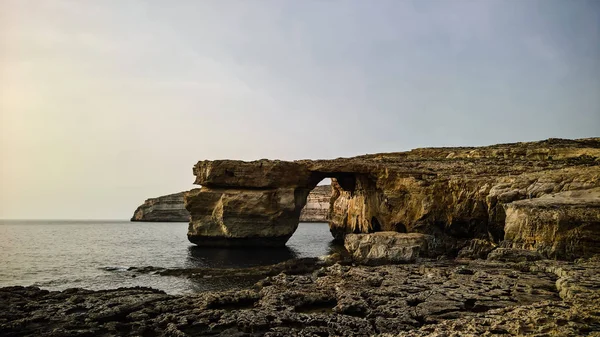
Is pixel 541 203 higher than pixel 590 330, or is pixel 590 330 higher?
pixel 541 203

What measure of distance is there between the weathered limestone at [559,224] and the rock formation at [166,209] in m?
100

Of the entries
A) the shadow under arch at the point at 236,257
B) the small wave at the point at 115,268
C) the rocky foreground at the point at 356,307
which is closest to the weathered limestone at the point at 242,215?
the shadow under arch at the point at 236,257

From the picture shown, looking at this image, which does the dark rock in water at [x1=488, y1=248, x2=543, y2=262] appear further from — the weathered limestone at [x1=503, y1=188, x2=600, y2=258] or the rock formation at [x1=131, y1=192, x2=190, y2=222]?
the rock formation at [x1=131, y1=192, x2=190, y2=222]

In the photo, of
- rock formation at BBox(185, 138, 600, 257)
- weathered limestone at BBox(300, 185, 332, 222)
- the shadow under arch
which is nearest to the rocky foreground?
rock formation at BBox(185, 138, 600, 257)

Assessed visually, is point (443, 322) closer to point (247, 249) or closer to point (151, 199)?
point (247, 249)

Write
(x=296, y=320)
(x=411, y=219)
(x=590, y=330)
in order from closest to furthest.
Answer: (x=590, y=330) < (x=296, y=320) < (x=411, y=219)

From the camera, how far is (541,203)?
19641 millimetres

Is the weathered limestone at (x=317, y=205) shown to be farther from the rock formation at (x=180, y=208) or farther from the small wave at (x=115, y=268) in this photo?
the small wave at (x=115, y=268)

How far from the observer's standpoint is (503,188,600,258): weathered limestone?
705 inches

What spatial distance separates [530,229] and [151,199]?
381ft

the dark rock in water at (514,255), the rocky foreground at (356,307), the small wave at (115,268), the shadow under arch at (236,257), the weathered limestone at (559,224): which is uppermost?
the weathered limestone at (559,224)

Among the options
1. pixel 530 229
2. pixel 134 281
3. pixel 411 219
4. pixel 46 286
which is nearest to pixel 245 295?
pixel 134 281

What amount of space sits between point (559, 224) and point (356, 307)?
1272 centimetres

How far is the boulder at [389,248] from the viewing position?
76.7 feet
